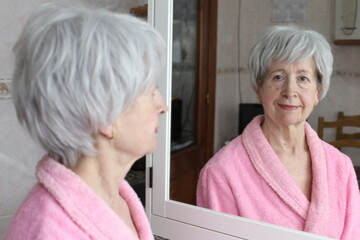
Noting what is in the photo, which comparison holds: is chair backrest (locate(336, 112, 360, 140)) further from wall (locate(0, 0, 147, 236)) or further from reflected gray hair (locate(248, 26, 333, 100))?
wall (locate(0, 0, 147, 236))

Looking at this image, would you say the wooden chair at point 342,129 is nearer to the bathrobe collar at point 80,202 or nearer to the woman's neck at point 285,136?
the woman's neck at point 285,136

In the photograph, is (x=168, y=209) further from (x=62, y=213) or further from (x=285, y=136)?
(x=62, y=213)

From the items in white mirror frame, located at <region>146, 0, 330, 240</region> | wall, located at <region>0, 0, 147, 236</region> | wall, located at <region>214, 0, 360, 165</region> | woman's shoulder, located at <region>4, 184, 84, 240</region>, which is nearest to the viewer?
woman's shoulder, located at <region>4, 184, 84, 240</region>

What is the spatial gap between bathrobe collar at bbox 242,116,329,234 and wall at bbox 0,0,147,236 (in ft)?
1.73

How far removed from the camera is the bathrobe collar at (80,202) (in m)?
0.64

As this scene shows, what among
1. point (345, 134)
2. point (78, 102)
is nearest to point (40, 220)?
point (78, 102)

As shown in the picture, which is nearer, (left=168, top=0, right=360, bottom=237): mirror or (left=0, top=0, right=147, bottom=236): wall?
(left=168, top=0, right=360, bottom=237): mirror

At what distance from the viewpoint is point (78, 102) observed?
61 centimetres

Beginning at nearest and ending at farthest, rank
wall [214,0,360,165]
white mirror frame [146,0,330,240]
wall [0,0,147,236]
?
wall [214,0,360,165] → white mirror frame [146,0,330,240] → wall [0,0,147,236]

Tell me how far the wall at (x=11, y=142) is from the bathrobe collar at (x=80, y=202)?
537mm

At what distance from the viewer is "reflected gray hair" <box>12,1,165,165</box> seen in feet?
1.99

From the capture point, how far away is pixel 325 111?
858 mm

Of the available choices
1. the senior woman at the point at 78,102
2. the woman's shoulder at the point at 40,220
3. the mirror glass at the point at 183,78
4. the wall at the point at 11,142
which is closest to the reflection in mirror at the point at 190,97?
the mirror glass at the point at 183,78

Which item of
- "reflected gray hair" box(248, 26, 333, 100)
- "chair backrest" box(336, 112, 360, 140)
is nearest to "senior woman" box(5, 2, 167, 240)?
"reflected gray hair" box(248, 26, 333, 100)
